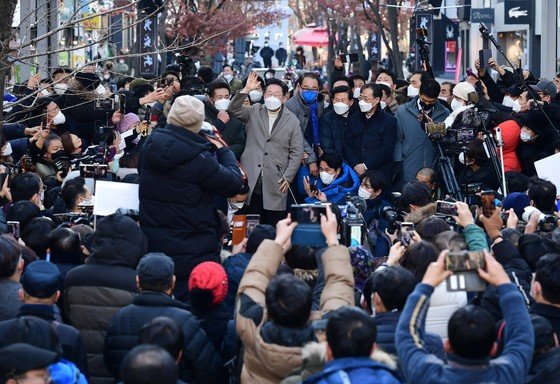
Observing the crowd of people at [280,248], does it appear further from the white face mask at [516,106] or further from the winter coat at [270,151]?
the white face mask at [516,106]

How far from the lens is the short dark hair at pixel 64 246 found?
7422 mm

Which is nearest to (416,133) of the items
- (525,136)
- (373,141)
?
(373,141)

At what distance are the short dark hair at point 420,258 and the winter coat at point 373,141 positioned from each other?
5557 mm

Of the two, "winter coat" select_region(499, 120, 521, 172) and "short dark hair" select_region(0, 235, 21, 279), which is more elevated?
"short dark hair" select_region(0, 235, 21, 279)

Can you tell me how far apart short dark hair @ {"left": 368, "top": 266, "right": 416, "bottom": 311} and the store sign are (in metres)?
23.2

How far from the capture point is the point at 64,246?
742 centimetres

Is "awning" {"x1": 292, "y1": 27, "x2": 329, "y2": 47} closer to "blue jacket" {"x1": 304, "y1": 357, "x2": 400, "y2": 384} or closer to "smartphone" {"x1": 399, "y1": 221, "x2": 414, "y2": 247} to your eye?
"smartphone" {"x1": 399, "y1": 221, "x2": 414, "y2": 247}

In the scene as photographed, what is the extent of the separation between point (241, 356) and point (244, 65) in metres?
40.4

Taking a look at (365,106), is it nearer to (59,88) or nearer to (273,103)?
(273,103)

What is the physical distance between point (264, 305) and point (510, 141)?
6681 millimetres

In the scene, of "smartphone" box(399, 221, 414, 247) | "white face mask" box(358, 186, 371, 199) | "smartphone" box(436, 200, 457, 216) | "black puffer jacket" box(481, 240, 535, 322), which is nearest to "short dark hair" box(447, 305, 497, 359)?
"black puffer jacket" box(481, 240, 535, 322)

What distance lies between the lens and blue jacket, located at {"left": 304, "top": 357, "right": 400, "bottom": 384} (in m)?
4.95

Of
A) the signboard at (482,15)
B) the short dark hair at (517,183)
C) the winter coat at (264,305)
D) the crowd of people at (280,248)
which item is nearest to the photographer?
the crowd of people at (280,248)

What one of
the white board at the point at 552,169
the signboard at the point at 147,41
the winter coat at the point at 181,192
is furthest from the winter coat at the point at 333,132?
the signboard at the point at 147,41
